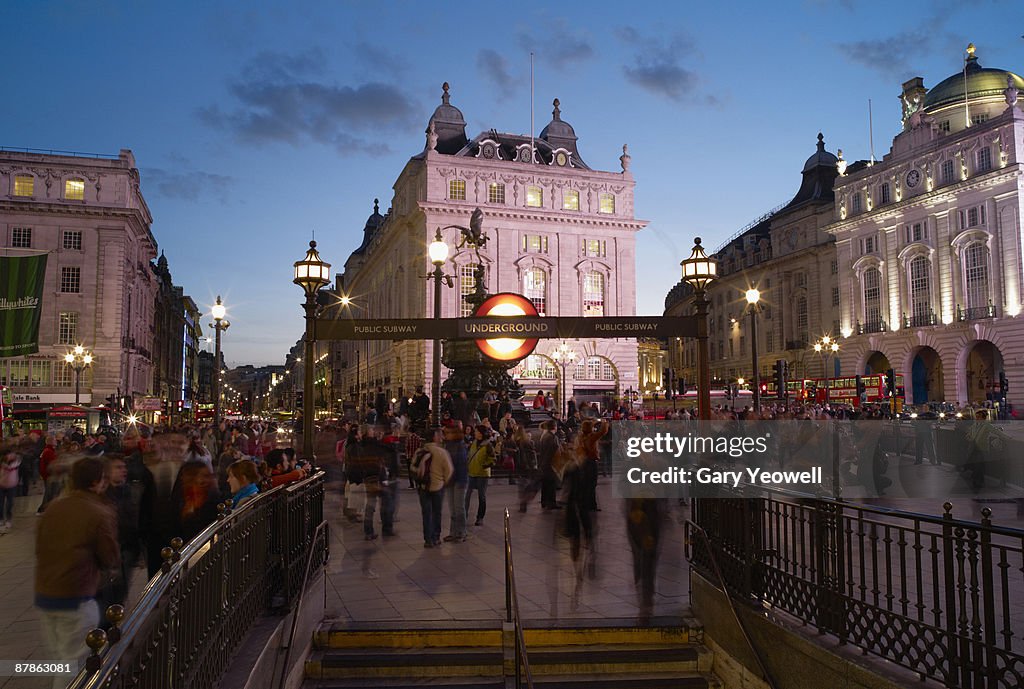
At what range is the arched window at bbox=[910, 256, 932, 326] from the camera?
195 ft

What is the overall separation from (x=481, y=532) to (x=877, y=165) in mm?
64298

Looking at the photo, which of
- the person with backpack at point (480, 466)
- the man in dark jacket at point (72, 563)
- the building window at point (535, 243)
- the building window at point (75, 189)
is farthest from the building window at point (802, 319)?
the man in dark jacket at point (72, 563)

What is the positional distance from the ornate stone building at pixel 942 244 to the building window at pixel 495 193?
104ft

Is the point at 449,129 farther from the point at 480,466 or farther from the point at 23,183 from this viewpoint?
the point at 480,466

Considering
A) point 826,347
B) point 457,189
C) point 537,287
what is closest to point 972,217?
point 826,347

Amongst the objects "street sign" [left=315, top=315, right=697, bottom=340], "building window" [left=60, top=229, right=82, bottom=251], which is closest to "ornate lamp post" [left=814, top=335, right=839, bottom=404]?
"street sign" [left=315, top=315, right=697, bottom=340]

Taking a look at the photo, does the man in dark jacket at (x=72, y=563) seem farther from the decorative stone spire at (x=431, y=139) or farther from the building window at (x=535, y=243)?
the decorative stone spire at (x=431, y=139)

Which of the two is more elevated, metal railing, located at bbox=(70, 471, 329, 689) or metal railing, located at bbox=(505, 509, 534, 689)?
metal railing, located at bbox=(70, 471, 329, 689)

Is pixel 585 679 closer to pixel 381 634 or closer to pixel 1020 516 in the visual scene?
pixel 381 634

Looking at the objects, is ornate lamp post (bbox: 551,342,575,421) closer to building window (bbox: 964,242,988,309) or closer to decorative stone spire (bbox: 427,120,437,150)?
decorative stone spire (bbox: 427,120,437,150)

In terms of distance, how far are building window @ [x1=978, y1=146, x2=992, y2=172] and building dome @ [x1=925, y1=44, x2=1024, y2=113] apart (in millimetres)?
10723

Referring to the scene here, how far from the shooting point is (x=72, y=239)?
57719mm

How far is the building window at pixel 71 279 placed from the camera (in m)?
57.6

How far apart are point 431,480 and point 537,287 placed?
55.0 m
